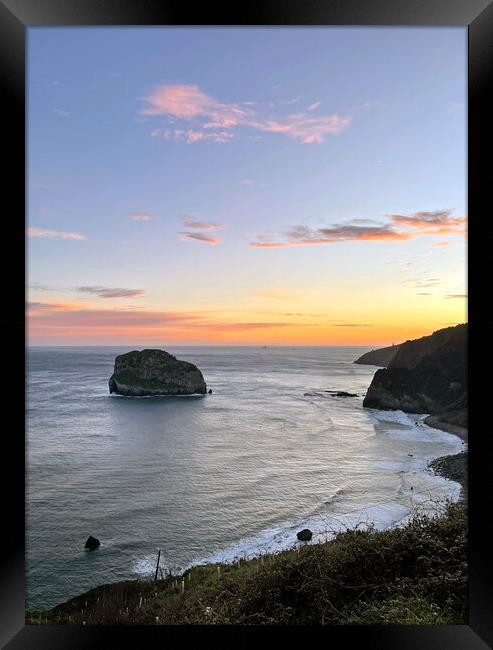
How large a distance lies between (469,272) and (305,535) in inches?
367

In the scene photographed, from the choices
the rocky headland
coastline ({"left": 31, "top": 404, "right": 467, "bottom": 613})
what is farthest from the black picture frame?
the rocky headland

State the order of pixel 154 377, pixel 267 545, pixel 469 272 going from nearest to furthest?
pixel 469 272 < pixel 267 545 < pixel 154 377

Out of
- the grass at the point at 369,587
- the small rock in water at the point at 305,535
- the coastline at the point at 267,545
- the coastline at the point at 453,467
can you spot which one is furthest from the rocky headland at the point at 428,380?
the grass at the point at 369,587

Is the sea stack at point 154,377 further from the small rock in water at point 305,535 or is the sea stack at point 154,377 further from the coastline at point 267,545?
the small rock in water at point 305,535

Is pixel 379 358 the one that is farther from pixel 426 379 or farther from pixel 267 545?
pixel 267 545

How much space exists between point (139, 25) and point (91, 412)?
28.4 m

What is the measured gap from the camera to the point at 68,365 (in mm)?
50156

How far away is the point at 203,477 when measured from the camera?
14.5 metres

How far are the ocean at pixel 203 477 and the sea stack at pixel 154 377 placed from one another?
2.93ft

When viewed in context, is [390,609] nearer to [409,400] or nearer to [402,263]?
[409,400]

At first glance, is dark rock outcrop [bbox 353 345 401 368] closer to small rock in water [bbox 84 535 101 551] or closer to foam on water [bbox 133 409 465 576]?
foam on water [bbox 133 409 465 576]

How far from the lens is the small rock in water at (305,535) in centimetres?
925

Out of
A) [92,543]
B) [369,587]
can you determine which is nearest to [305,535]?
[92,543]
